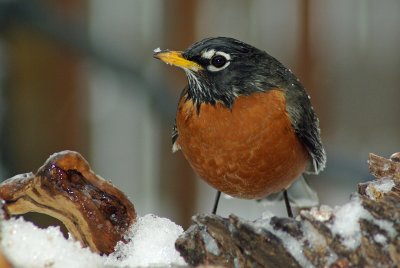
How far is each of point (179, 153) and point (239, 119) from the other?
252 cm

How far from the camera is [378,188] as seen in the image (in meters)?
1.80

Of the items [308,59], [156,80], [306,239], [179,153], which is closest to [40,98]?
[156,80]

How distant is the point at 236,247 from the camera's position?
60.2 inches

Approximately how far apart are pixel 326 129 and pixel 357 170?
130cm

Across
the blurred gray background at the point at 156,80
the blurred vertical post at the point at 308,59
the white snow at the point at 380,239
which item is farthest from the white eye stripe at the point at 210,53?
the blurred vertical post at the point at 308,59

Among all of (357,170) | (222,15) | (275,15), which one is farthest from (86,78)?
(357,170)

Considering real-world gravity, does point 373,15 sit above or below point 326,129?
above

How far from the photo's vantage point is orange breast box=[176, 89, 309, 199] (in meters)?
2.74

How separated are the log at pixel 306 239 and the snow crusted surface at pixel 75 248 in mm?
103

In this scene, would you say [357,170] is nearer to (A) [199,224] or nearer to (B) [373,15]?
(B) [373,15]

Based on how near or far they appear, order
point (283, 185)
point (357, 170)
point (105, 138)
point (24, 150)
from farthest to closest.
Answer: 1. point (105, 138)
2. point (24, 150)
3. point (357, 170)
4. point (283, 185)

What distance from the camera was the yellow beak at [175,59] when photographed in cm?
261

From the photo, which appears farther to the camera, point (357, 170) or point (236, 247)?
point (357, 170)

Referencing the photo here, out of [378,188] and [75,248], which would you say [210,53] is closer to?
[378,188]
